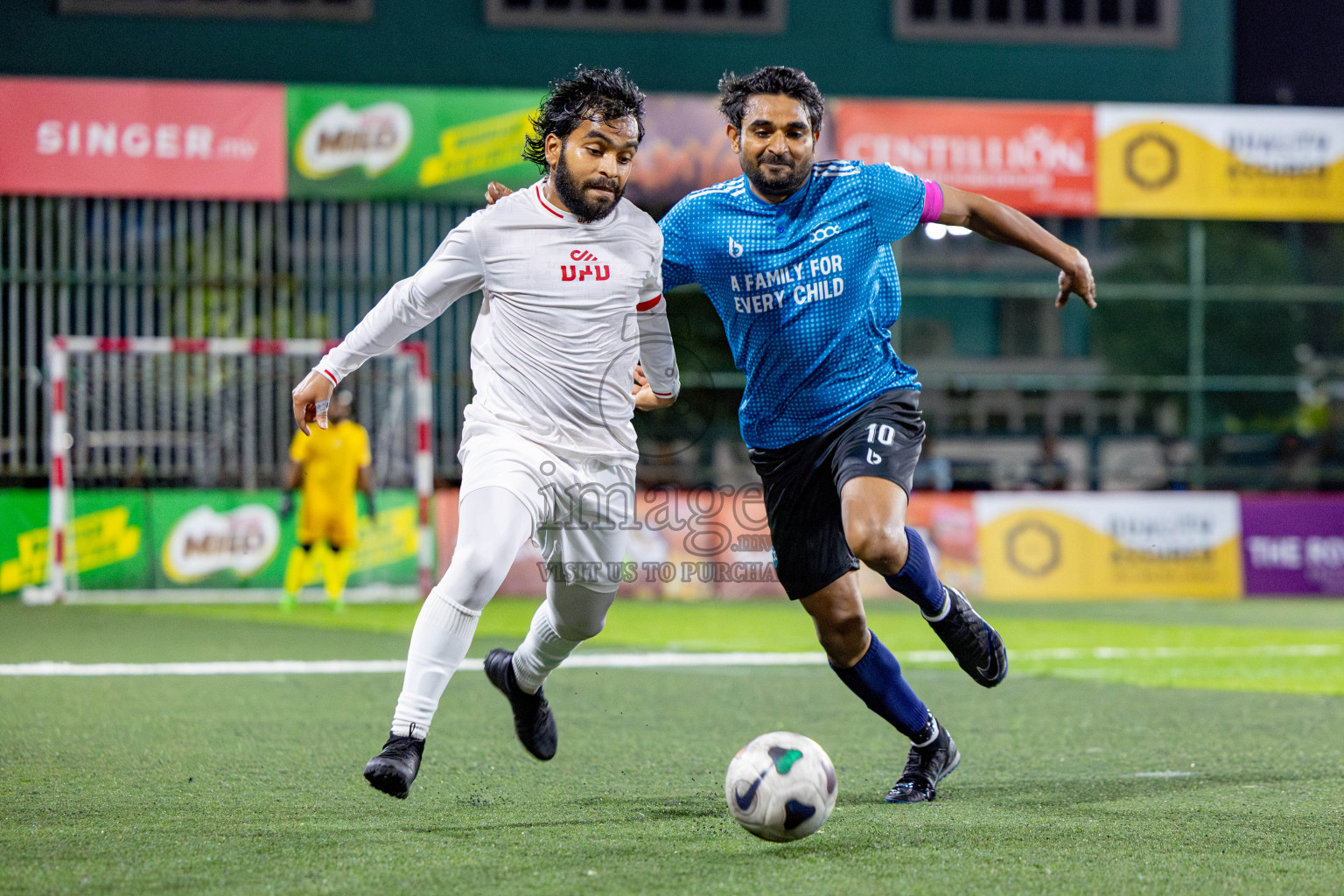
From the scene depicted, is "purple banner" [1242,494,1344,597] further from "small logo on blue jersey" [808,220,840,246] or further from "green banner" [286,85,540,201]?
"small logo on blue jersey" [808,220,840,246]

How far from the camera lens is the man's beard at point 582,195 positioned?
5.01m

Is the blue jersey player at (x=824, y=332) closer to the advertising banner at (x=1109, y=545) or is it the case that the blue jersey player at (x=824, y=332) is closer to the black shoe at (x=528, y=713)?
the black shoe at (x=528, y=713)

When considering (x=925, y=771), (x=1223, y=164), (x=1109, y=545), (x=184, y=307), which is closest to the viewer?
(x=925, y=771)

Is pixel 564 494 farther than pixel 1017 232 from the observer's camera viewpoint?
No

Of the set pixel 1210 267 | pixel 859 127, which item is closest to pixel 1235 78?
pixel 1210 267

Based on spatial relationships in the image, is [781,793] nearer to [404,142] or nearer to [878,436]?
[878,436]

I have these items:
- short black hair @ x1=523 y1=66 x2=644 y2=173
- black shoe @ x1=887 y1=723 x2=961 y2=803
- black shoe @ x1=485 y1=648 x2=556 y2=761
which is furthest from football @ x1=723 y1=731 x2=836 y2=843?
short black hair @ x1=523 y1=66 x2=644 y2=173

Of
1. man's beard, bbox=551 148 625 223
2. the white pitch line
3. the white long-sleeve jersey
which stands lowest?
the white pitch line

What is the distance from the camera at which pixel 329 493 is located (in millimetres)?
14031

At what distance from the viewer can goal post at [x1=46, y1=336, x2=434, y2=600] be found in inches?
575

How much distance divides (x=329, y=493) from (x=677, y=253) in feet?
30.6

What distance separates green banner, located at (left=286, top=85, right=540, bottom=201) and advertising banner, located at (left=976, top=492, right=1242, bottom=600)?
6.33 meters

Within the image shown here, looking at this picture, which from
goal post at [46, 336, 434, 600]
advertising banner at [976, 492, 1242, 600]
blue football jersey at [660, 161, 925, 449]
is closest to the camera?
blue football jersey at [660, 161, 925, 449]

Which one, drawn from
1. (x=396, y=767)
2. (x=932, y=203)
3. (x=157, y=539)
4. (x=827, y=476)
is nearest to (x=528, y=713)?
(x=396, y=767)
